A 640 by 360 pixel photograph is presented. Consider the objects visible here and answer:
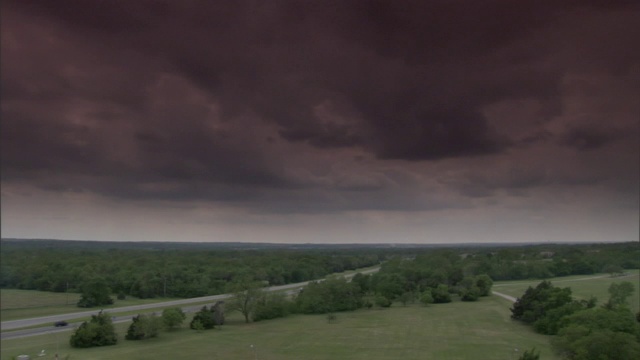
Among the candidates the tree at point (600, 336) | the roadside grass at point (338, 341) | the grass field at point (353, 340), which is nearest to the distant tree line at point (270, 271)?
the grass field at point (353, 340)

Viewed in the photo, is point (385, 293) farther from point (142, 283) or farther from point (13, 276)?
point (13, 276)

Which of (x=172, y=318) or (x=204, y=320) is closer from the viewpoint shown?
(x=172, y=318)

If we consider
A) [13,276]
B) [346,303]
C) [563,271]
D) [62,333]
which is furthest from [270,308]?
[563,271]

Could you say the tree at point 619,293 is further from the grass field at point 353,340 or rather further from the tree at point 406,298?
the tree at point 406,298

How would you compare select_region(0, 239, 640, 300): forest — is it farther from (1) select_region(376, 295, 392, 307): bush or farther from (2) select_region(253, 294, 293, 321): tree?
(2) select_region(253, 294, 293, 321): tree

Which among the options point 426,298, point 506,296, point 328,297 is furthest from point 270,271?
point 506,296

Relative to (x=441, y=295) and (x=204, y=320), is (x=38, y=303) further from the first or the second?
(x=441, y=295)

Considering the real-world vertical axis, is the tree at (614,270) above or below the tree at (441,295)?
above
